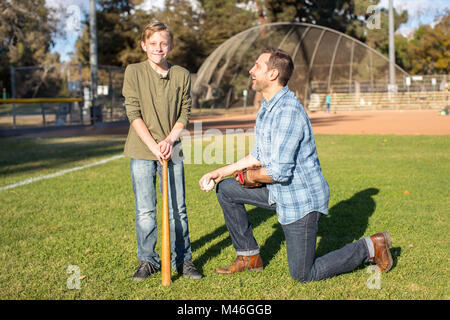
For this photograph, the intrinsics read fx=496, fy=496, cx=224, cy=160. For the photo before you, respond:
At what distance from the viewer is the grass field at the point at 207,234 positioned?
352cm

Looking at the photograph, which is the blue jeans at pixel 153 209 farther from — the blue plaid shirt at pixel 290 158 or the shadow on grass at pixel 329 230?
the blue plaid shirt at pixel 290 158

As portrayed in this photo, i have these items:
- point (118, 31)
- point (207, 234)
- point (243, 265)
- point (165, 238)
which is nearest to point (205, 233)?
point (207, 234)

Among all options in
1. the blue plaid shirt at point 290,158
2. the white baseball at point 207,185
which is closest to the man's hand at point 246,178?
the blue plaid shirt at point 290,158

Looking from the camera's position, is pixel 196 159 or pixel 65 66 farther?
pixel 65 66

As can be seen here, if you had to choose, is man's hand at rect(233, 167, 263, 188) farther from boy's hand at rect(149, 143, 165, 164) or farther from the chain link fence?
the chain link fence

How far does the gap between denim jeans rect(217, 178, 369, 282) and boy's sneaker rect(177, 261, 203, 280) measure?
38cm

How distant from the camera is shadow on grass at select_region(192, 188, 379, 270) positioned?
445 centimetres

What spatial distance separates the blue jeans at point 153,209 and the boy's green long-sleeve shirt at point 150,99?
0.46 feet

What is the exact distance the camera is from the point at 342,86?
34750 millimetres

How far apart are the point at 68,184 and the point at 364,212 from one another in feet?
14.7

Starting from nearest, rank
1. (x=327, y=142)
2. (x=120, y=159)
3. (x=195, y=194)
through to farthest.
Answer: (x=195, y=194), (x=120, y=159), (x=327, y=142)
